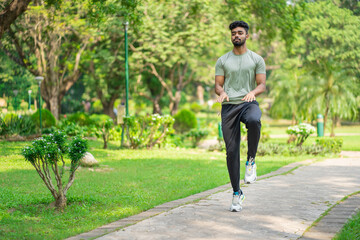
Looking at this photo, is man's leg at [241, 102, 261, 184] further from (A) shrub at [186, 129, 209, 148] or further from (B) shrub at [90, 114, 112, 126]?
(B) shrub at [90, 114, 112, 126]

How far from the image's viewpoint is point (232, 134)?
5.73 m

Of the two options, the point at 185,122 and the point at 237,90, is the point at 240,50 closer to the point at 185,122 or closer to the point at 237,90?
the point at 237,90

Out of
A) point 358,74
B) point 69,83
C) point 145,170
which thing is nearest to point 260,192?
point 145,170

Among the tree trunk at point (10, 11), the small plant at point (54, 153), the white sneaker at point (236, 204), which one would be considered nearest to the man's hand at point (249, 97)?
the white sneaker at point (236, 204)

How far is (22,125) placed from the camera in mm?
19156

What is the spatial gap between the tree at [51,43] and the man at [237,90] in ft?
56.1

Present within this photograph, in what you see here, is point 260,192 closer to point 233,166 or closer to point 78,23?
point 233,166

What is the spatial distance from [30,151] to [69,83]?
77.0 ft

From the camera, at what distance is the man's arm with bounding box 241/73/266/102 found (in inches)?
217

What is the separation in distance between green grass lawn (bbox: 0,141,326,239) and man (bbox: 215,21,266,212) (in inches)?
57.7

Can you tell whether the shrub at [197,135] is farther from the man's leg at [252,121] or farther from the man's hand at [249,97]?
the man's hand at [249,97]

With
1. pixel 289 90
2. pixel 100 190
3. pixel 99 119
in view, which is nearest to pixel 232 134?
pixel 100 190

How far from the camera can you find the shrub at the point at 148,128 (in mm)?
16938

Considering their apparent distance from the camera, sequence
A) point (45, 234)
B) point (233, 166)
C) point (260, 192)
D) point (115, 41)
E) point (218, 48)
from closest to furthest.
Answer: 1. point (45, 234)
2. point (233, 166)
3. point (260, 192)
4. point (115, 41)
5. point (218, 48)
